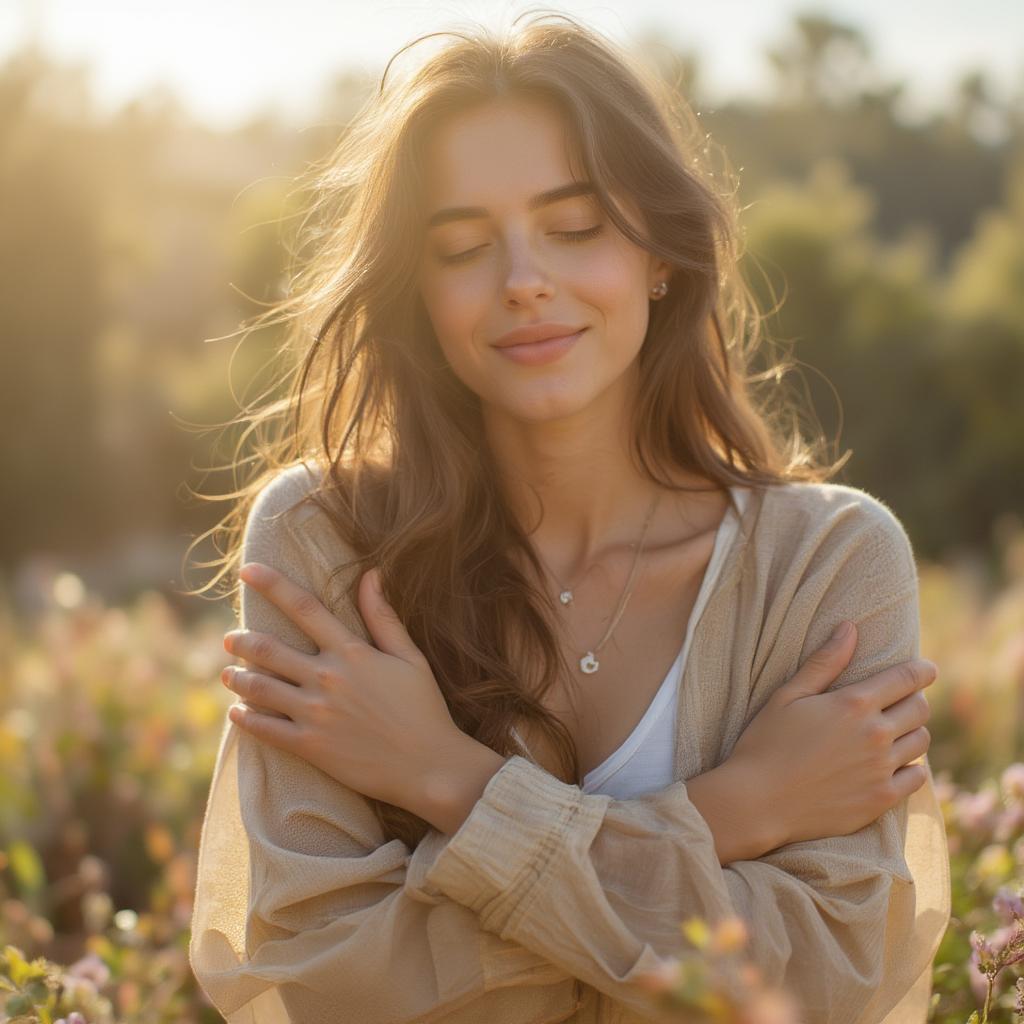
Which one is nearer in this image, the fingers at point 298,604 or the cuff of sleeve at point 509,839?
the cuff of sleeve at point 509,839

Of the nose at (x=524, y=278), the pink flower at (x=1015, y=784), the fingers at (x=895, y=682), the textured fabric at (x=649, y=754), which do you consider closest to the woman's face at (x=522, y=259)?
the nose at (x=524, y=278)

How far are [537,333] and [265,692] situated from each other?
89 centimetres

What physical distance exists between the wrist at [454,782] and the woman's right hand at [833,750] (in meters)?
0.45

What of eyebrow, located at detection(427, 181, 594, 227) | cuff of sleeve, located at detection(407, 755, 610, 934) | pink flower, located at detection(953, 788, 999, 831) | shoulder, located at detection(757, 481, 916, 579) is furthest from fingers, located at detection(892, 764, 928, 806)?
eyebrow, located at detection(427, 181, 594, 227)

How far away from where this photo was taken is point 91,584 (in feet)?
53.8

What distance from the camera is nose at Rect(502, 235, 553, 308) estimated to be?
255 cm

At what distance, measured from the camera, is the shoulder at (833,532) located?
8.58ft

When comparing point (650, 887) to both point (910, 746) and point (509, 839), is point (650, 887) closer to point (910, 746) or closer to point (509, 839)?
point (509, 839)

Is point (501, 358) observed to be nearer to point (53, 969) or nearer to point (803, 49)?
point (53, 969)

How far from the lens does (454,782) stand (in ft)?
7.63

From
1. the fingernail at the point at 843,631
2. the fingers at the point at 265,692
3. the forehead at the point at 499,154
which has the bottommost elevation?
the fingernail at the point at 843,631

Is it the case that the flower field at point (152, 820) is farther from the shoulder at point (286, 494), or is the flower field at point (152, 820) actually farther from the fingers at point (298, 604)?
the shoulder at point (286, 494)

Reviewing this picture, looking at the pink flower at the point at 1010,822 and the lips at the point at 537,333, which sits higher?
the lips at the point at 537,333

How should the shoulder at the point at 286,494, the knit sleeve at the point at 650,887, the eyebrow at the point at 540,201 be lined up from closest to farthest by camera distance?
the knit sleeve at the point at 650,887 < the eyebrow at the point at 540,201 < the shoulder at the point at 286,494
